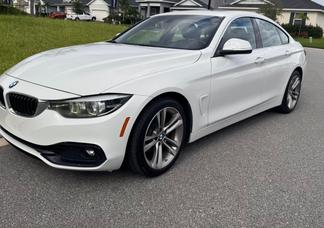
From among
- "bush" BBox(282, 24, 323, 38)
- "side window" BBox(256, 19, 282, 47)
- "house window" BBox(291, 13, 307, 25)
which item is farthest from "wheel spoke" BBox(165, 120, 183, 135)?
"house window" BBox(291, 13, 307, 25)

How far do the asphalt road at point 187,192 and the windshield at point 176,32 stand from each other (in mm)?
1210

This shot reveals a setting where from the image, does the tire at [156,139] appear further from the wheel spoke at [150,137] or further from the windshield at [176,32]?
the windshield at [176,32]

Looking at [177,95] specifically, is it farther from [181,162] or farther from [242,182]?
[242,182]

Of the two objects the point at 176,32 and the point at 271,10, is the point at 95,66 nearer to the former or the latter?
the point at 176,32

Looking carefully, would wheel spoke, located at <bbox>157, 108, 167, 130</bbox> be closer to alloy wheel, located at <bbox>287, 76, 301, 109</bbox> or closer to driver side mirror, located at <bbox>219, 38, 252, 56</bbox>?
driver side mirror, located at <bbox>219, 38, 252, 56</bbox>

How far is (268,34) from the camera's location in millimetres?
5133

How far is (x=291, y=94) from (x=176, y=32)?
2.53 metres

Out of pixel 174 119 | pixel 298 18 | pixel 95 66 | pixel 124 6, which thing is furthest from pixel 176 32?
pixel 124 6

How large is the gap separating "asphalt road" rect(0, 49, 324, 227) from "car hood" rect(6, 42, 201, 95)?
0.88 meters

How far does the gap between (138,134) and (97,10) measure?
219ft

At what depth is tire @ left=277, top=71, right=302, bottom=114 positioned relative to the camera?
564 centimetres

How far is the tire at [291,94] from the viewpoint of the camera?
5.64 metres

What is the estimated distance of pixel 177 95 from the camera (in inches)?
134

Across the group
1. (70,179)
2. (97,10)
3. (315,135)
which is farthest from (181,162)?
(97,10)
